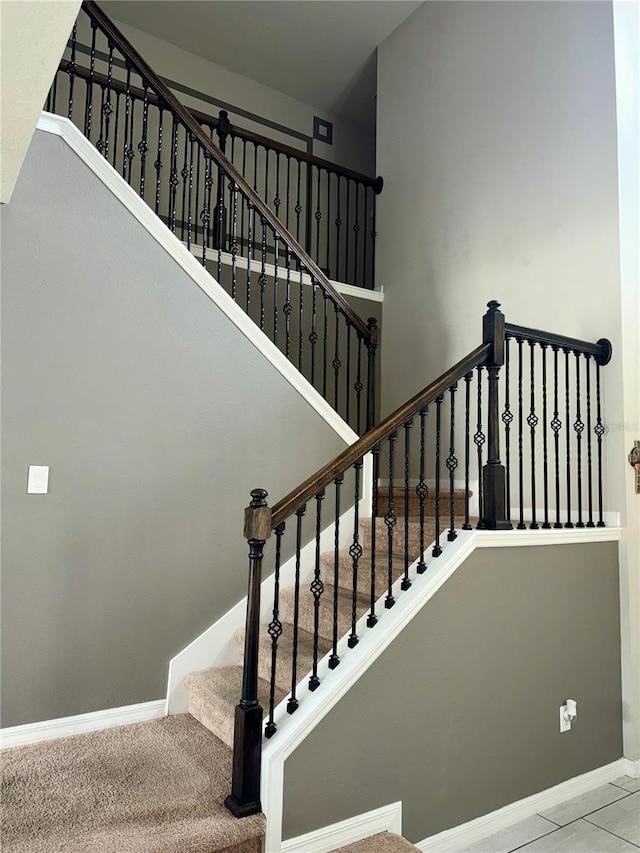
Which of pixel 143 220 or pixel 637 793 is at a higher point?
pixel 143 220

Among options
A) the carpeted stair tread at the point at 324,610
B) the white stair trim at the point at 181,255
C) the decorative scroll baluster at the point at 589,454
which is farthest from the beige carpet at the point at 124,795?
the decorative scroll baluster at the point at 589,454

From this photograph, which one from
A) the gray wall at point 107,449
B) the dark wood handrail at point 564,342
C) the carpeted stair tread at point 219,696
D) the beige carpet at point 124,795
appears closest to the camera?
the beige carpet at point 124,795

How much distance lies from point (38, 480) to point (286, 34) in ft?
14.5

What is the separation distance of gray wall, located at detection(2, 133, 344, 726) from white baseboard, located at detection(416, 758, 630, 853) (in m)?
1.40

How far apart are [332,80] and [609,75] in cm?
308

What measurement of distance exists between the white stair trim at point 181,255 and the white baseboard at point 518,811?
1938mm

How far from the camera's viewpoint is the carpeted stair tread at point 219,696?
2.60 meters

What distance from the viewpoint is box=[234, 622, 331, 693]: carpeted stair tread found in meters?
2.67

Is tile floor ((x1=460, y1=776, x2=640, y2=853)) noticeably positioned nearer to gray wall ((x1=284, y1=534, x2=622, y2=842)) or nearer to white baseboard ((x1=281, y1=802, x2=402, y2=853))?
gray wall ((x1=284, y1=534, x2=622, y2=842))

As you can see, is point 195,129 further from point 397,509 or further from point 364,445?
point 397,509

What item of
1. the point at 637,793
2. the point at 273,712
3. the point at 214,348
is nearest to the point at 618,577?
the point at 637,793

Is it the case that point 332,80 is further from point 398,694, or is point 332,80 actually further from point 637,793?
point 637,793

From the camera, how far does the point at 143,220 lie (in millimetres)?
3125

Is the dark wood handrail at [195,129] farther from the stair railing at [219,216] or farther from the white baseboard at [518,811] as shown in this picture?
the white baseboard at [518,811]
